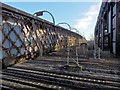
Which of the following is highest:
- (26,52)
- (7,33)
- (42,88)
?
(7,33)

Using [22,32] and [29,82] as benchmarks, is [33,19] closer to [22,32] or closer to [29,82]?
[22,32]

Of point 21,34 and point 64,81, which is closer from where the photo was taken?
point 64,81

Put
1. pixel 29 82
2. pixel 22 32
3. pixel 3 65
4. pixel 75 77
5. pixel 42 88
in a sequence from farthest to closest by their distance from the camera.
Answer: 1. pixel 22 32
2. pixel 3 65
3. pixel 75 77
4. pixel 29 82
5. pixel 42 88

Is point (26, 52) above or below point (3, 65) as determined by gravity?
above

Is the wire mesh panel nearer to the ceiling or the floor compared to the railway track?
nearer to the ceiling

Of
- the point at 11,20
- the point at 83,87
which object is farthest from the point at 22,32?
the point at 83,87

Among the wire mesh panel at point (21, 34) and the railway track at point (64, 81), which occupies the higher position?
the wire mesh panel at point (21, 34)

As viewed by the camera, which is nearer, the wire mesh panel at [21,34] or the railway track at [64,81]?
the railway track at [64,81]

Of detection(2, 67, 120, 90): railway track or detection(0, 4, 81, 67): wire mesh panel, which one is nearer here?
detection(2, 67, 120, 90): railway track

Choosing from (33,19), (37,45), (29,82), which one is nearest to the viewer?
(29,82)

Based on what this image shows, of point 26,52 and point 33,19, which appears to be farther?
point 33,19

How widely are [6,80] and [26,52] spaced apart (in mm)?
4806

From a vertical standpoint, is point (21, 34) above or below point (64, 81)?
above

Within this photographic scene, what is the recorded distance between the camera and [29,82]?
376 centimetres
